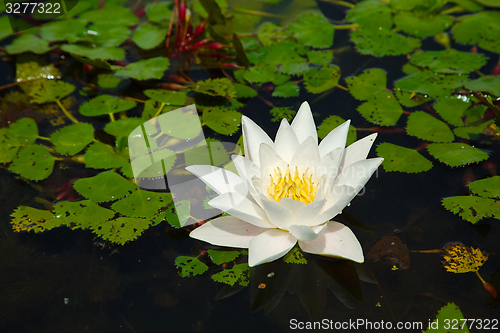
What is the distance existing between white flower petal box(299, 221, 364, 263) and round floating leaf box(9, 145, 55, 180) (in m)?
1.82

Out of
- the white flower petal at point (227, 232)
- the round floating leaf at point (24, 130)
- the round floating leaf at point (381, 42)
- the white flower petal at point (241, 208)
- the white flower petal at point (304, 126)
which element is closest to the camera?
the white flower petal at point (241, 208)

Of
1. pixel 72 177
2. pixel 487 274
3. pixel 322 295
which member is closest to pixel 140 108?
pixel 72 177

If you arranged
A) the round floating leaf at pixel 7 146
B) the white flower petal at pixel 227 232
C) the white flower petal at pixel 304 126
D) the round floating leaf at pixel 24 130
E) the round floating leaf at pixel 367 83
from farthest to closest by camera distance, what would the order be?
1. the round floating leaf at pixel 367 83
2. the round floating leaf at pixel 24 130
3. the round floating leaf at pixel 7 146
4. the white flower petal at pixel 304 126
5. the white flower petal at pixel 227 232

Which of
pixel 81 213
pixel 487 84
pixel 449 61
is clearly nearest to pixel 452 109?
pixel 487 84

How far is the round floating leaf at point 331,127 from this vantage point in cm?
249

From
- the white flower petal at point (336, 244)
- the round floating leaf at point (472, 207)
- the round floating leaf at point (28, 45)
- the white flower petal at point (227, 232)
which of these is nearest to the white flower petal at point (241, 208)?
the white flower petal at point (227, 232)

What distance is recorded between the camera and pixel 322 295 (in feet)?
5.87

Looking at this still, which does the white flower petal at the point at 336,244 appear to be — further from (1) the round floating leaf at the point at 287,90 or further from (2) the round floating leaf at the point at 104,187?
(1) the round floating leaf at the point at 287,90

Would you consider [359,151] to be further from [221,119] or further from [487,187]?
[221,119]

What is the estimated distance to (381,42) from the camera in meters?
3.29

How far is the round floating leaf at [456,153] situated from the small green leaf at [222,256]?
4.85 ft

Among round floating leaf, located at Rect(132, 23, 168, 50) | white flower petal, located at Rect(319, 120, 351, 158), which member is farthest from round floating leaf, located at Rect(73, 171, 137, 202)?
round floating leaf, located at Rect(132, 23, 168, 50)

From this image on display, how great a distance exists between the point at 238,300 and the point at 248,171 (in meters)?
0.67

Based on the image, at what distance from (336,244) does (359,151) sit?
563 mm
